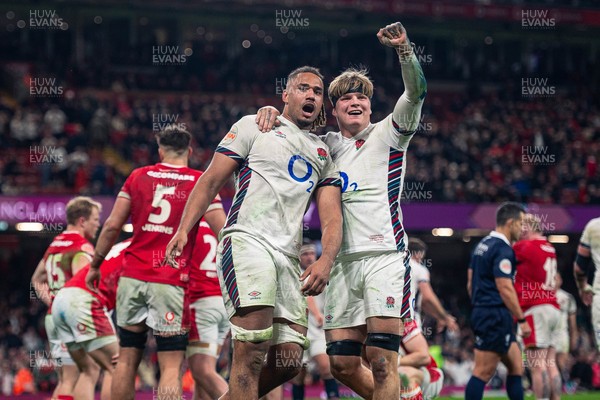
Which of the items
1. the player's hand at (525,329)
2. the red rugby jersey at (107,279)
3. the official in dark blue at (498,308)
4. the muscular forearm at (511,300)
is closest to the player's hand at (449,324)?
the official in dark blue at (498,308)

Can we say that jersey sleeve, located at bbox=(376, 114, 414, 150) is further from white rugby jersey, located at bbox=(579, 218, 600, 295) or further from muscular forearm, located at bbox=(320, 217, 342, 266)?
white rugby jersey, located at bbox=(579, 218, 600, 295)

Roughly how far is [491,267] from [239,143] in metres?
4.53

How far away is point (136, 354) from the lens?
727 cm

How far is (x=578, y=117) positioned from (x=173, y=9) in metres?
14.2

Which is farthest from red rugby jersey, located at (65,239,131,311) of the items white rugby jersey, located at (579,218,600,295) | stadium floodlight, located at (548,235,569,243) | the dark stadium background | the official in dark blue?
stadium floodlight, located at (548,235,569,243)

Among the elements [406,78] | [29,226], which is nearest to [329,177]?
[406,78]

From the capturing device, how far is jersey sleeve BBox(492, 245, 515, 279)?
30.8 feet

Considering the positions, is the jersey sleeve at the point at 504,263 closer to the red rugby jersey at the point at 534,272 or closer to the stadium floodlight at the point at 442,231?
the red rugby jersey at the point at 534,272

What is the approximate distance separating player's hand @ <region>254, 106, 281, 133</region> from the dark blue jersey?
4.19 m

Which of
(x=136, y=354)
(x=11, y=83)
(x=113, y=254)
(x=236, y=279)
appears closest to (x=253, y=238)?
(x=236, y=279)

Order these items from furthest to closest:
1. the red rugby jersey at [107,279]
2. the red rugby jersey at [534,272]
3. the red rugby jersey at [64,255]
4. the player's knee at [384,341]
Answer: the red rugby jersey at [534,272], the red rugby jersey at [64,255], the red rugby jersey at [107,279], the player's knee at [384,341]

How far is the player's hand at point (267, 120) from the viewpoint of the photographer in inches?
235

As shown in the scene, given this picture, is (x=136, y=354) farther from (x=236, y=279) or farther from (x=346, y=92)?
(x=346, y=92)

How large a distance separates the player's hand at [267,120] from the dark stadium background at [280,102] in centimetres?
1505
